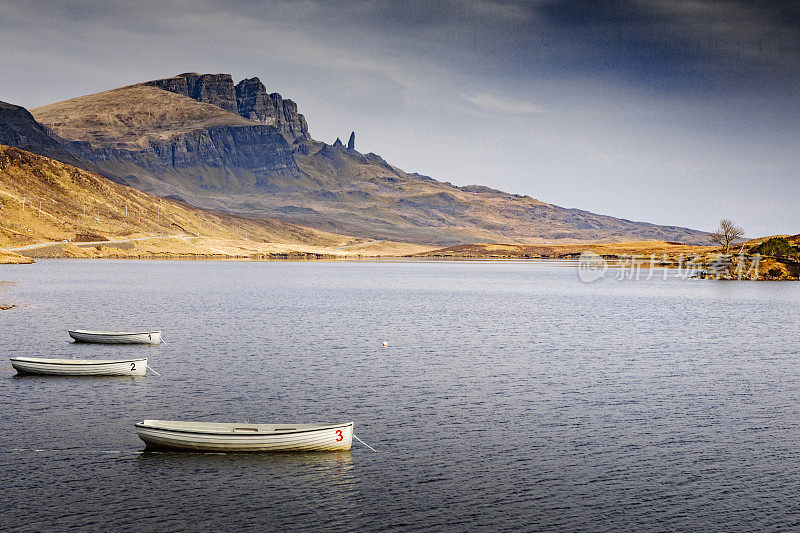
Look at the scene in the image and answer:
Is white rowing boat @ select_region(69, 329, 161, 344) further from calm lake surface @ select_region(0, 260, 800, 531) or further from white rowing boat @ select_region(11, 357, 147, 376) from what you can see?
white rowing boat @ select_region(11, 357, 147, 376)

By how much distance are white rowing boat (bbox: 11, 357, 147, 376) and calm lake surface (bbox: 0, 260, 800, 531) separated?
3.52 feet

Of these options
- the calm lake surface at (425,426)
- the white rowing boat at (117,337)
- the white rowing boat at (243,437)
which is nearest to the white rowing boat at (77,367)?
the calm lake surface at (425,426)

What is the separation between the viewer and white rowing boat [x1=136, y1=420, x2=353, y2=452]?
3634cm

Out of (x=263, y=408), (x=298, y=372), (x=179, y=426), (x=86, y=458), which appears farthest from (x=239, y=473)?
(x=298, y=372)

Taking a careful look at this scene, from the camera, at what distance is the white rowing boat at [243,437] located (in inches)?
1431

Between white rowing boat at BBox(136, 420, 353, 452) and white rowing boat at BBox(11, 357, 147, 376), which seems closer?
white rowing boat at BBox(136, 420, 353, 452)

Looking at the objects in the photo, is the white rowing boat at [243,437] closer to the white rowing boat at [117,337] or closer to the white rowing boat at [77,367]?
the white rowing boat at [77,367]

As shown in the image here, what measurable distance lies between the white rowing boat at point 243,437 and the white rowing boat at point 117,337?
3755 centimetres

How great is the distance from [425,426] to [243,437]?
444 inches

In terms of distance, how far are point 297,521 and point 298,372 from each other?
2983 cm

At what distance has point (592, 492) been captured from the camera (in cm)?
3247

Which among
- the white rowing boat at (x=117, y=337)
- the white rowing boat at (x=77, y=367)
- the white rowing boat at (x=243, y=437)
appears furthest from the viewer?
the white rowing boat at (x=117, y=337)

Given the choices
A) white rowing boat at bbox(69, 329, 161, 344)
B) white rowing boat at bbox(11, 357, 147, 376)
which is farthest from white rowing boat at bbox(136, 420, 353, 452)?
Result: white rowing boat at bbox(69, 329, 161, 344)

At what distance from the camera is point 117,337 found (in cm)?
7406
